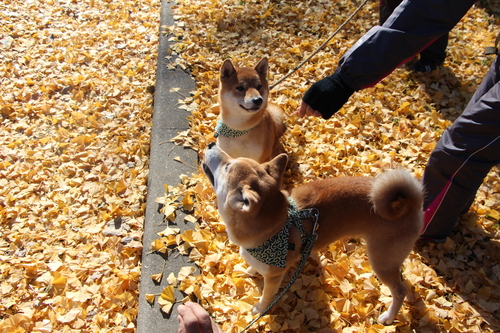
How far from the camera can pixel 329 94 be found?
111 inches

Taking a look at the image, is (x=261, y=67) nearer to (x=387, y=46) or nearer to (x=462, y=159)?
(x=387, y=46)

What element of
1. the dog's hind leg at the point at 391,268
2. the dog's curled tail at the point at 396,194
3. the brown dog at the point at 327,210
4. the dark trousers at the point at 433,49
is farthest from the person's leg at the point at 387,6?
the dog's hind leg at the point at 391,268

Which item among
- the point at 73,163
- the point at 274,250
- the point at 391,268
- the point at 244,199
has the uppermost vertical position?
the point at 244,199

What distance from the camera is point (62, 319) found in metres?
2.73

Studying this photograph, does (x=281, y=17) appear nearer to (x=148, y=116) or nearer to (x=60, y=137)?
(x=148, y=116)

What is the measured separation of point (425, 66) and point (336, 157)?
2.51 m

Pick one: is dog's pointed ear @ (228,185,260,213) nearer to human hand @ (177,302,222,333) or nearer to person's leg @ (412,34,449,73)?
human hand @ (177,302,222,333)

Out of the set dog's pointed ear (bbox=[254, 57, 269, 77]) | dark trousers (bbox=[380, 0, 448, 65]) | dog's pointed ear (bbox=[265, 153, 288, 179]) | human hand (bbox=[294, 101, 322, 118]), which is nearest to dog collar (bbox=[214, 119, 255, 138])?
dog's pointed ear (bbox=[254, 57, 269, 77])

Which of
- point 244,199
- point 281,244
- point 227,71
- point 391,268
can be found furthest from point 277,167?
point 227,71

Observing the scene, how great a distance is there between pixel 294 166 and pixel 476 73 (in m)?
3.57

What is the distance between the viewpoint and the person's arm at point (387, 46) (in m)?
2.52

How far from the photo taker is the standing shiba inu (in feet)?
11.8

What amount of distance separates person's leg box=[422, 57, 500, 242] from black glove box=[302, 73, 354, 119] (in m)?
0.94

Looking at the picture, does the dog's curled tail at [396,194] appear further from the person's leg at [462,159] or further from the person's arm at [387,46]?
the person's arm at [387,46]
